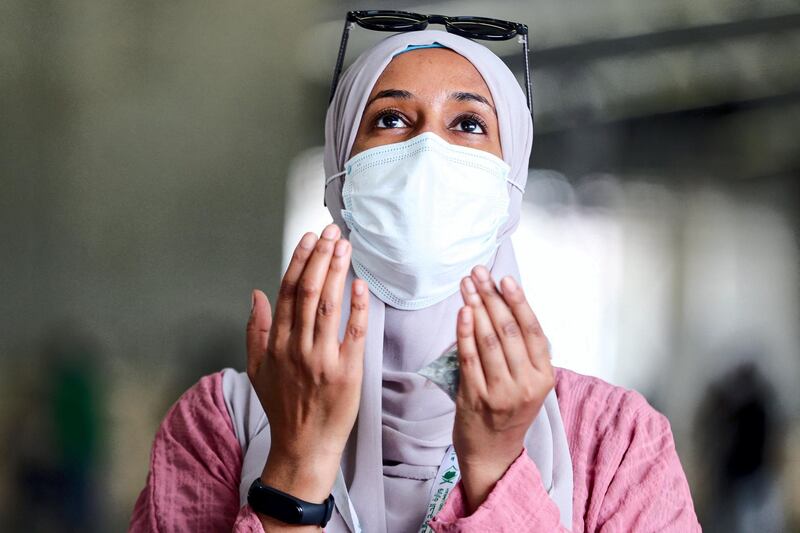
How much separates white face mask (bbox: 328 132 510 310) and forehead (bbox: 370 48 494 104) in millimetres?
82

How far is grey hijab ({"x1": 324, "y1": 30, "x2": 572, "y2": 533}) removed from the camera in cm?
121

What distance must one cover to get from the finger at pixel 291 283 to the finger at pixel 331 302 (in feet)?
0.11

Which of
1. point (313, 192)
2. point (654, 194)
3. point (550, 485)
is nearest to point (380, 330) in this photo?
point (550, 485)

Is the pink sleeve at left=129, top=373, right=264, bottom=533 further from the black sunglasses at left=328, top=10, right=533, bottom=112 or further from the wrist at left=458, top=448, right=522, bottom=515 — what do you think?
the black sunglasses at left=328, top=10, right=533, bottom=112

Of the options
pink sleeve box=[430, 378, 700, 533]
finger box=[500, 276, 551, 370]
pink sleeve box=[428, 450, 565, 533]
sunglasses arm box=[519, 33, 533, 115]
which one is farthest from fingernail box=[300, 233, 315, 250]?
sunglasses arm box=[519, 33, 533, 115]

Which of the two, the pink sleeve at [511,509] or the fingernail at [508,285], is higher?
the fingernail at [508,285]

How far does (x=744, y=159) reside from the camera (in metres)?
4.61

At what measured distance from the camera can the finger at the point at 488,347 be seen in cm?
99

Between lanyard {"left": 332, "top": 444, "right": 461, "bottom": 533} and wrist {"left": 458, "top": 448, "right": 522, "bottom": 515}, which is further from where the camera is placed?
lanyard {"left": 332, "top": 444, "right": 461, "bottom": 533}

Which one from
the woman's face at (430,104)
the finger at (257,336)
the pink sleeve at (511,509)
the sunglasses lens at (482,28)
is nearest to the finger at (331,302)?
the finger at (257,336)

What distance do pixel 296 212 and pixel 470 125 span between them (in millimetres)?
2981

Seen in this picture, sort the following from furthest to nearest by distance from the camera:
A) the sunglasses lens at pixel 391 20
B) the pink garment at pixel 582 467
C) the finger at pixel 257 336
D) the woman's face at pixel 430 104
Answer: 1. the sunglasses lens at pixel 391 20
2. the woman's face at pixel 430 104
3. the pink garment at pixel 582 467
4. the finger at pixel 257 336

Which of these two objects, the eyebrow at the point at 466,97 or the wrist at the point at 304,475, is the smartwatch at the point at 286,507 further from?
the eyebrow at the point at 466,97

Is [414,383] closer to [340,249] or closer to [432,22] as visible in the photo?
[340,249]
